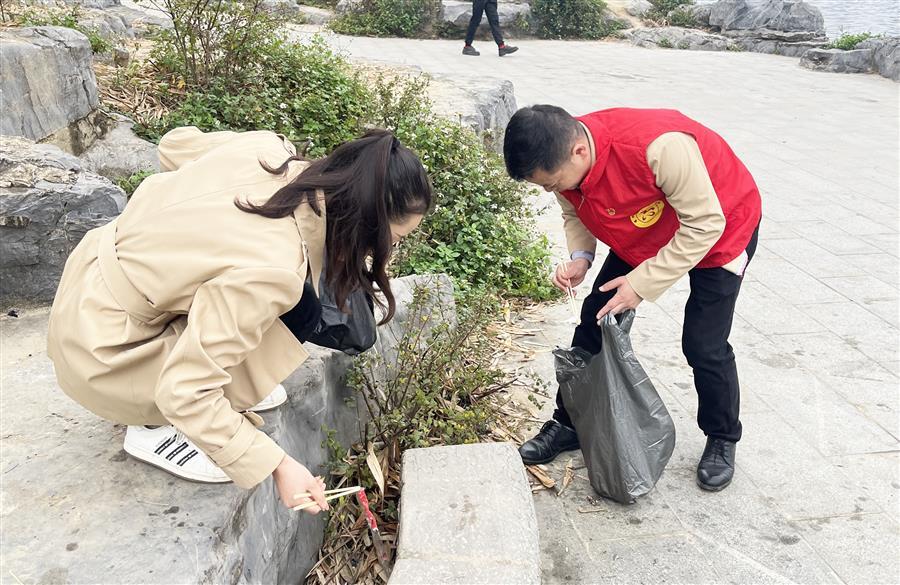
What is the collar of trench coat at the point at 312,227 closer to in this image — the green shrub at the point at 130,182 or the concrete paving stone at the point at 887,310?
the green shrub at the point at 130,182

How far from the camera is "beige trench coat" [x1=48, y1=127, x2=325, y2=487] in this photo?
1701 mm

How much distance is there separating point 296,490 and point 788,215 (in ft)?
16.8

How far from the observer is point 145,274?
6.10 feet

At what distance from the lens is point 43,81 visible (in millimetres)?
3893

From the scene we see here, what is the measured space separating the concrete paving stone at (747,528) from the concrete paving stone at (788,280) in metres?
1.97

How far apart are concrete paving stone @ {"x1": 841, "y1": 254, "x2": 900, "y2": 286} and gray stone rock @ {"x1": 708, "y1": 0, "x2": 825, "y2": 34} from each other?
1310 cm

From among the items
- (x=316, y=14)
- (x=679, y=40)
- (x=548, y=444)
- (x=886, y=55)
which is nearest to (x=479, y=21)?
(x=316, y=14)

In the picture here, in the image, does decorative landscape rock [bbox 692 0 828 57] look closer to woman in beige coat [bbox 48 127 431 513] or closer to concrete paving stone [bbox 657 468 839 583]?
concrete paving stone [bbox 657 468 839 583]

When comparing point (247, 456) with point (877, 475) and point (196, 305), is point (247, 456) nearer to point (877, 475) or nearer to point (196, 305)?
point (196, 305)

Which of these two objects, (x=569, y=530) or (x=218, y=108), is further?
(x=218, y=108)

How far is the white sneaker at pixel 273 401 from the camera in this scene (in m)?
2.41

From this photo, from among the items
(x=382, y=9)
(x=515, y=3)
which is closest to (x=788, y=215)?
(x=382, y=9)

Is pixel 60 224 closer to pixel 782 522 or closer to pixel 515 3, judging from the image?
pixel 782 522

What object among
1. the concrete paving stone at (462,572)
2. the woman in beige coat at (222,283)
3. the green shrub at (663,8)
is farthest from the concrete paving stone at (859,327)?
the green shrub at (663,8)
